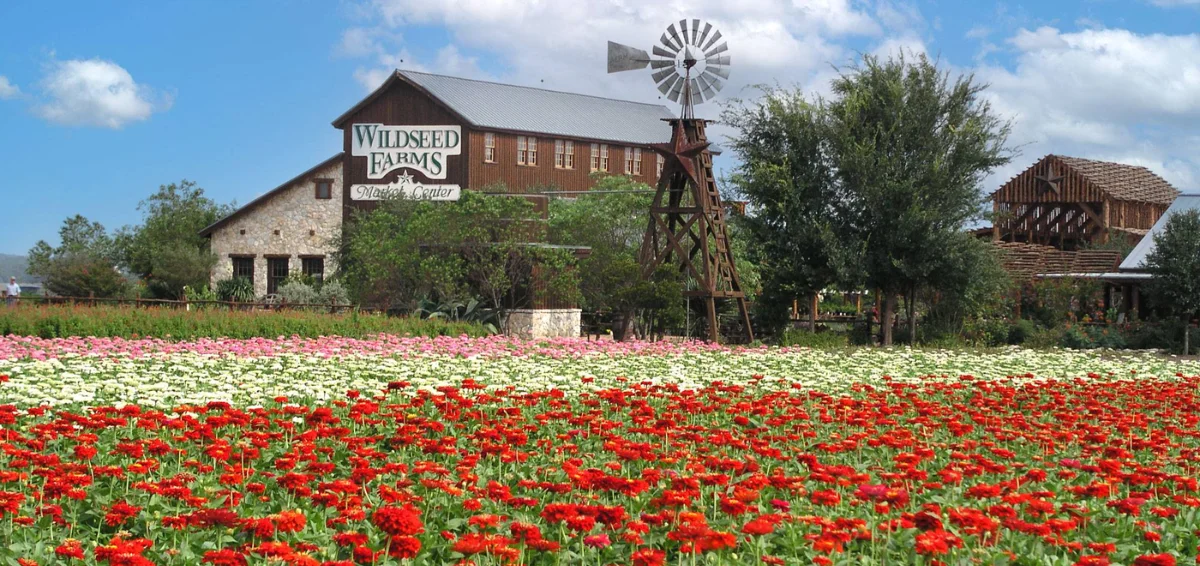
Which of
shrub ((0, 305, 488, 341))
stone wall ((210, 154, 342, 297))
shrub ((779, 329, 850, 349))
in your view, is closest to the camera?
shrub ((0, 305, 488, 341))

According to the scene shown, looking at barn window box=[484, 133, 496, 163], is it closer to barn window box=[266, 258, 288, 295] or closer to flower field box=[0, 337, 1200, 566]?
barn window box=[266, 258, 288, 295]

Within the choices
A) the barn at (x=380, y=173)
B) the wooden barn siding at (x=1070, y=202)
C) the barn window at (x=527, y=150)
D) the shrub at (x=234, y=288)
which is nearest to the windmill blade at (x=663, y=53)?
the barn at (x=380, y=173)

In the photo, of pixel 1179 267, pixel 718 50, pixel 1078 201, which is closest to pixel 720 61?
pixel 718 50

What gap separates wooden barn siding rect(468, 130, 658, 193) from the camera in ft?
159

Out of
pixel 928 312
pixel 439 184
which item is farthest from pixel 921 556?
pixel 439 184

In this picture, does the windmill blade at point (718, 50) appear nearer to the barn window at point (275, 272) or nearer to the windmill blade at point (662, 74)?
the windmill blade at point (662, 74)

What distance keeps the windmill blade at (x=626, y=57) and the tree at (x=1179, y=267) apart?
47.5ft

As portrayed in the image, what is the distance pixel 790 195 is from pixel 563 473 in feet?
75.5

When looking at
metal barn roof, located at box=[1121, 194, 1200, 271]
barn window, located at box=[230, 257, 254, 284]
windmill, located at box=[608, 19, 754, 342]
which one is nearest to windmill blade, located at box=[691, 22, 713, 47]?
windmill, located at box=[608, 19, 754, 342]

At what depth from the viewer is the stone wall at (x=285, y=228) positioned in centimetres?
4856

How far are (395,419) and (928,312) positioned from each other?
24954 mm

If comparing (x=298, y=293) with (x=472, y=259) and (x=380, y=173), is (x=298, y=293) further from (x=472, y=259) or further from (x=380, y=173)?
(x=472, y=259)

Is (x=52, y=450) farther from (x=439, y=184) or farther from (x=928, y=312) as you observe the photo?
(x=439, y=184)

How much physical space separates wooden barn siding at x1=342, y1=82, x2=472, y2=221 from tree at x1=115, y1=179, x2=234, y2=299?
21.7ft
